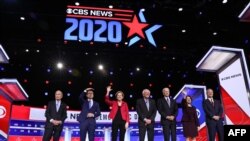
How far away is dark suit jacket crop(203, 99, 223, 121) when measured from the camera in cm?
613

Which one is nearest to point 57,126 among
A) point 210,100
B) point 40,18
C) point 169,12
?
point 210,100

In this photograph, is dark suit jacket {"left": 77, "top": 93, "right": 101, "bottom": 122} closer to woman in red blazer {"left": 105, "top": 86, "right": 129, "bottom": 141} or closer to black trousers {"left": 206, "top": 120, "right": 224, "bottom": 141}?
woman in red blazer {"left": 105, "top": 86, "right": 129, "bottom": 141}

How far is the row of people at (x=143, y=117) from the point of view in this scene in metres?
5.85

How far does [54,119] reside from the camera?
5.91 m

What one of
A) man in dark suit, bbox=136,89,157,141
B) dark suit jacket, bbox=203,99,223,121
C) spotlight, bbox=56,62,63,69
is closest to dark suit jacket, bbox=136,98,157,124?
man in dark suit, bbox=136,89,157,141

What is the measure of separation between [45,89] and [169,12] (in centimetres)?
447

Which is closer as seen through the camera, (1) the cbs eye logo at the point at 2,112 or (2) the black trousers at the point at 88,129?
(2) the black trousers at the point at 88,129

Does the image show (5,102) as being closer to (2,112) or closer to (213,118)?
(2,112)

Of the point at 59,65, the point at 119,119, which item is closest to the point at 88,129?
the point at 119,119

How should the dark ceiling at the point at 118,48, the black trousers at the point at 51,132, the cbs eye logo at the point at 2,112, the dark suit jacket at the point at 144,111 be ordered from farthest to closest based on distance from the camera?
the dark ceiling at the point at 118,48
the cbs eye logo at the point at 2,112
the dark suit jacket at the point at 144,111
the black trousers at the point at 51,132

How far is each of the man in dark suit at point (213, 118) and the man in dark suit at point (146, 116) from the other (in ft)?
3.51

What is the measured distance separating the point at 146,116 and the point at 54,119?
68.1 inches

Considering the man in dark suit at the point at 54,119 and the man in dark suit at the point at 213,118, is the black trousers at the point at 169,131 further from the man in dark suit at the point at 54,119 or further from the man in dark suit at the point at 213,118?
the man in dark suit at the point at 54,119

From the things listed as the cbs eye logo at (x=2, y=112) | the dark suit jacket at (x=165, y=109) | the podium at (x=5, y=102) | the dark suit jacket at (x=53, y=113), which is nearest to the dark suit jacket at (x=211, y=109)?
the dark suit jacket at (x=165, y=109)
